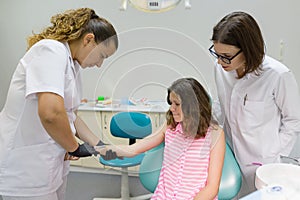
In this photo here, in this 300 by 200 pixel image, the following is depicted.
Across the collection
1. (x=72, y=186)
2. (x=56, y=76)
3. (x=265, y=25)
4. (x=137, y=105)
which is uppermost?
(x=265, y=25)

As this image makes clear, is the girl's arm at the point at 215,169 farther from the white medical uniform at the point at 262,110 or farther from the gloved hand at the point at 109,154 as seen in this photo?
the gloved hand at the point at 109,154

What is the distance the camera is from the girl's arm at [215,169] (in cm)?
117

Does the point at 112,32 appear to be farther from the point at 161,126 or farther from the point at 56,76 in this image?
the point at 161,126

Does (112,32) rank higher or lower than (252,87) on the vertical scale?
higher

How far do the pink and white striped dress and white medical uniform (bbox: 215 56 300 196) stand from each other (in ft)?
0.52

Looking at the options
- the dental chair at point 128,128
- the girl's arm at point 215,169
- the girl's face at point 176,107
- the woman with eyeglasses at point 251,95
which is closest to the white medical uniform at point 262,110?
the woman with eyeglasses at point 251,95

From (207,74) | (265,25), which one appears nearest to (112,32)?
(207,74)

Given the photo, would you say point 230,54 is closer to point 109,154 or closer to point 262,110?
point 262,110

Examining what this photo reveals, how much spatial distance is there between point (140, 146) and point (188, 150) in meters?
0.25

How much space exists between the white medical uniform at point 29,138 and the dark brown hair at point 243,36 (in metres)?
0.55

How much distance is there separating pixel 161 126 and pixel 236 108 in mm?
336

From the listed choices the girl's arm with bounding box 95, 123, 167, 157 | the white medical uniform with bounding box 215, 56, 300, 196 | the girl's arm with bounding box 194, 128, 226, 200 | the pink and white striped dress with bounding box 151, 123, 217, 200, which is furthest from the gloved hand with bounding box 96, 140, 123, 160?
the white medical uniform with bounding box 215, 56, 300, 196

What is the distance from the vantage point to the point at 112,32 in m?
0.99

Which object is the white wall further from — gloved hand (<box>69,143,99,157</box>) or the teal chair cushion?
the teal chair cushion
